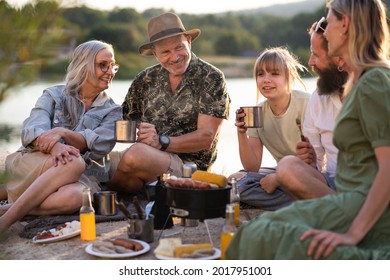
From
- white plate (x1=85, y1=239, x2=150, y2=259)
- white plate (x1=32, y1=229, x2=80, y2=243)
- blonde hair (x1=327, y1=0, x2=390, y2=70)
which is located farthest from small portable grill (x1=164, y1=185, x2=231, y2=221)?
blonde hair (x1=327, y1=0, x2=390, y2=70)

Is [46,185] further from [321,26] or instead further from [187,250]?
[321,26]

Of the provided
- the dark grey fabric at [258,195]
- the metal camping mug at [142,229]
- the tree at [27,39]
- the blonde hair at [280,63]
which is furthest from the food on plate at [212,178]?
the tree at [27,39]

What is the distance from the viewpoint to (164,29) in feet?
18.3

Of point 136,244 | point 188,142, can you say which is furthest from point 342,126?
point 188,142

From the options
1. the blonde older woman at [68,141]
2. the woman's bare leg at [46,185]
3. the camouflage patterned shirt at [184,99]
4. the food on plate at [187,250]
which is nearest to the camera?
the food on plate at [187,250]

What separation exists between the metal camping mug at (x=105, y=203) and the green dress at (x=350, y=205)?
1.77 metres

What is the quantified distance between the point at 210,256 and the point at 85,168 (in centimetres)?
174

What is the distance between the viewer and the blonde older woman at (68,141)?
5.00 m

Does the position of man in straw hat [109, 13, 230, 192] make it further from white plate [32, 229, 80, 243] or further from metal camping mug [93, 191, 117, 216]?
white plate [32, 229, 80, 243]

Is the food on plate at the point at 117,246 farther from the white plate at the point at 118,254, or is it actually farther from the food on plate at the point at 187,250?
the food on plate at the point at 187,250

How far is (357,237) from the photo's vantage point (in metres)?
3.14

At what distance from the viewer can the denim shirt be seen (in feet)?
17.4

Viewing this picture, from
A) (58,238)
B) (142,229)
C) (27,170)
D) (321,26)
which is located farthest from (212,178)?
(27,170)

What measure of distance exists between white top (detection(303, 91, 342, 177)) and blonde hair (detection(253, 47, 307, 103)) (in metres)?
0.45
